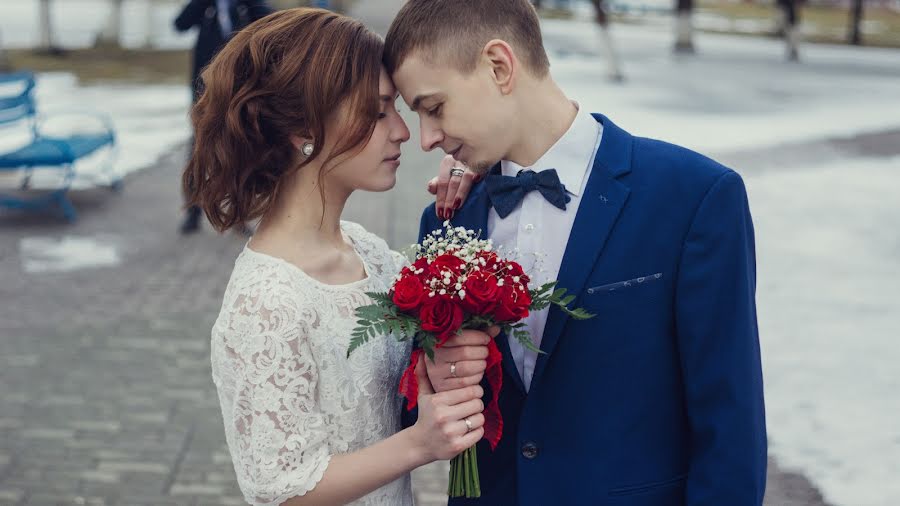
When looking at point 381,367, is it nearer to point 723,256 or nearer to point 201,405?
point 723,256

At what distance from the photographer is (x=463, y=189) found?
9.30ft

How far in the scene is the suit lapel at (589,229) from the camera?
2.41m

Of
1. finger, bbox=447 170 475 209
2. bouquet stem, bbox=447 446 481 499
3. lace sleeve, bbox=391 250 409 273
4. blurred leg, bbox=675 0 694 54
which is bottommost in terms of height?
blurred leg, bbox=675 0 694 54

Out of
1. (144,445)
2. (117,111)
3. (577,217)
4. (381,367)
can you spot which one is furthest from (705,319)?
(117,111)

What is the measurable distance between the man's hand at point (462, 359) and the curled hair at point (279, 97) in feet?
2.08

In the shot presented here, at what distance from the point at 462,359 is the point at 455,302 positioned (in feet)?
0.50

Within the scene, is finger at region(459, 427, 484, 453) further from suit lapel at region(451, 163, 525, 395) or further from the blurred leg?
the blurred leg

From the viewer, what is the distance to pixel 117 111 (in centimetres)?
1659

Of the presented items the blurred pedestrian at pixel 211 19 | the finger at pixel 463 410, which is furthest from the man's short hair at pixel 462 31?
the blurred pedestrian at pixel 211 19

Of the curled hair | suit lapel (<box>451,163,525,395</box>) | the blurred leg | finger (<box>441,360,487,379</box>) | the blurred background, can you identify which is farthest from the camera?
the blurred leg

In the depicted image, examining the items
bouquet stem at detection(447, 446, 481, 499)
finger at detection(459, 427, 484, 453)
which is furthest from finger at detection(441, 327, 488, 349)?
bouquet stem at detection(447, 446, 481, 499)

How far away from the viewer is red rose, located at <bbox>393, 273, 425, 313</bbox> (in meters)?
2.22

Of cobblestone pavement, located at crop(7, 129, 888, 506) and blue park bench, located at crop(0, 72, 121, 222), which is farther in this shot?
blue park bench, located at crop(0, 72, 121, 222)

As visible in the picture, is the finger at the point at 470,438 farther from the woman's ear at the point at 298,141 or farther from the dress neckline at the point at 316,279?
the woman's ear at the point at 298,141
